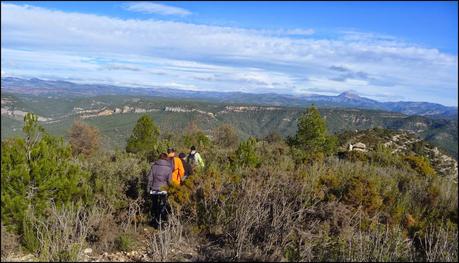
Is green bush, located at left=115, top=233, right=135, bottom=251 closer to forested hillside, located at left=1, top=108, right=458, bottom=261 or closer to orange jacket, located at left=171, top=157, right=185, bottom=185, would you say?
forested hillside, located at left=1, top=108, right=458, bottom=261

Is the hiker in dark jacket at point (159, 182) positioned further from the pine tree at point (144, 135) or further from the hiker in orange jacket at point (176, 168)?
the pine tree at point (144, 135)

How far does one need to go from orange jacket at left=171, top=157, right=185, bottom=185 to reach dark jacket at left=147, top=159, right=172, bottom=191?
0.30 metres

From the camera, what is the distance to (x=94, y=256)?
5.44 metres

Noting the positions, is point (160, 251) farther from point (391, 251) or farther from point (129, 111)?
point (129, 111)

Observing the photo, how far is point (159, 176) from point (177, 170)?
0.56 metres

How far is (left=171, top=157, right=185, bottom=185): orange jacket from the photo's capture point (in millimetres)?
8086

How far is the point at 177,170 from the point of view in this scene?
821cm

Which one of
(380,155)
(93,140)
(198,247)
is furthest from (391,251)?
(93,140)

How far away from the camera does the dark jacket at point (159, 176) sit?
7.68m

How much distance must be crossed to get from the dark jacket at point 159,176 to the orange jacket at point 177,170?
30cm

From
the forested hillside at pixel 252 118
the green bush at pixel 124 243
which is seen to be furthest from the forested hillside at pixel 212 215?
the forested hillside at pixel 252 118

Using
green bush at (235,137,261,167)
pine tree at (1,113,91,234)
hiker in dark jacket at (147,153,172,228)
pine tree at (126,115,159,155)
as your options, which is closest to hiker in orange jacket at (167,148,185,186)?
hiker in dark jacket at (147,153,172,228)

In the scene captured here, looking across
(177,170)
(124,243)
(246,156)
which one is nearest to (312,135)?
(246,156)

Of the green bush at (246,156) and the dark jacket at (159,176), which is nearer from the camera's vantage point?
the dark jacket at (159,176)
